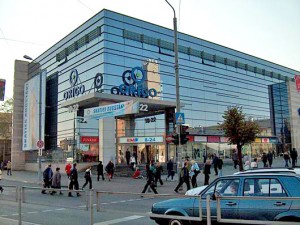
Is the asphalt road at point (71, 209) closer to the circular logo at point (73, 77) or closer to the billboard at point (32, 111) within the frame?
the circular logo at point (73, 77)

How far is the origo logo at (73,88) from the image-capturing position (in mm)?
45559

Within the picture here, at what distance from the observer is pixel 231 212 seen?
677 cm

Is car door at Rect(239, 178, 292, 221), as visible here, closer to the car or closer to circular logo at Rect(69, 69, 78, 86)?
the car

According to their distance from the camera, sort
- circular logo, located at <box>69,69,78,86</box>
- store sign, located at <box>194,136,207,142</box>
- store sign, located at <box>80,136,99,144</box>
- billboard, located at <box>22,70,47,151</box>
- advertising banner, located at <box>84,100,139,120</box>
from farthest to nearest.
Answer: billboard, located at <box>22,70,47,151</box>, circular logo, located at <box>69,69,78,86</box>, store sign, located at <box>194,136,207,142</box>, store sign, located at <box>80,136,99,144</box>, advertising banner, located at <box>84,100,139,120</box>

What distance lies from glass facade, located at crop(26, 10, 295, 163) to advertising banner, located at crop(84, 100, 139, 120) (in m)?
5.04

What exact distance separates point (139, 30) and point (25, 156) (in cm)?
2711

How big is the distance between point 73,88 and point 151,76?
1057 centimetres

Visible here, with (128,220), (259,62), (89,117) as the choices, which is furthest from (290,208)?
(259,62)

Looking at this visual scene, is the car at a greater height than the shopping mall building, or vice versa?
the shopping mall building

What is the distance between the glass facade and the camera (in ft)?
140

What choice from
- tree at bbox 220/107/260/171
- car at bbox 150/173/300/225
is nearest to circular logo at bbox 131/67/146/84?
tree at bbox 220/107/260/171

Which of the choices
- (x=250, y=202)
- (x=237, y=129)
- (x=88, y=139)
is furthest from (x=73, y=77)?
(x=250, y=202)

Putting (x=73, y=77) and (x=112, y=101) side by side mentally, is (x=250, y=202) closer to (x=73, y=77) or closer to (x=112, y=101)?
(x=112, y=101)

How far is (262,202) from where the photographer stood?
255 inches
